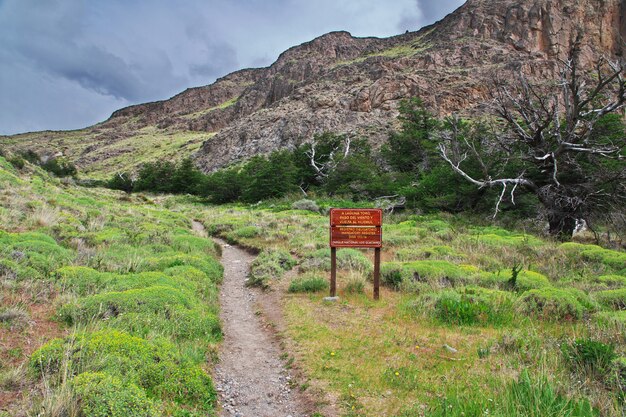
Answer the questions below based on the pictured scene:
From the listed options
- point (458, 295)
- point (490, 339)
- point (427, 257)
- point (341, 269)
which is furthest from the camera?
point (427, 257)

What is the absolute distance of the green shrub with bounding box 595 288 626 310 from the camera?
713cm

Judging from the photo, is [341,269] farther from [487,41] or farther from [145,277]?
Answer: [487,41]

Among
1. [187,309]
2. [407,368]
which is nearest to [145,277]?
[187,309]

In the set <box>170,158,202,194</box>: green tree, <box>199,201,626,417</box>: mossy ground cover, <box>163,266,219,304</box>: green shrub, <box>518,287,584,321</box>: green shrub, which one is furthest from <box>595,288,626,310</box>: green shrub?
<box>170,158,202,194</box>: green tree

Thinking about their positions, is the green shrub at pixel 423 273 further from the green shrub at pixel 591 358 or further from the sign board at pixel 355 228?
the green shrub at pixel 591 358

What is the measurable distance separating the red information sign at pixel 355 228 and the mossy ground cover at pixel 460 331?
103cm

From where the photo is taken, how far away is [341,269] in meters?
10.9

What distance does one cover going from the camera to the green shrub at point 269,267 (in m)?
10.3

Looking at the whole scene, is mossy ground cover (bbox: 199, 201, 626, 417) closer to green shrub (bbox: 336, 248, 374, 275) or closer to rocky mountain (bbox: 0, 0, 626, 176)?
green shrub (bbox: 336, 248, 374, 275)

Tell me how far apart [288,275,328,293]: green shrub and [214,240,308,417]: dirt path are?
1012 mm

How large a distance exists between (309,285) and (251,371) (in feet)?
12.8

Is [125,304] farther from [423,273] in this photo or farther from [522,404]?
[423,273]

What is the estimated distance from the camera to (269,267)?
36.3 feet

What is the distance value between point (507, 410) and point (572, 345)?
199 centimetres
